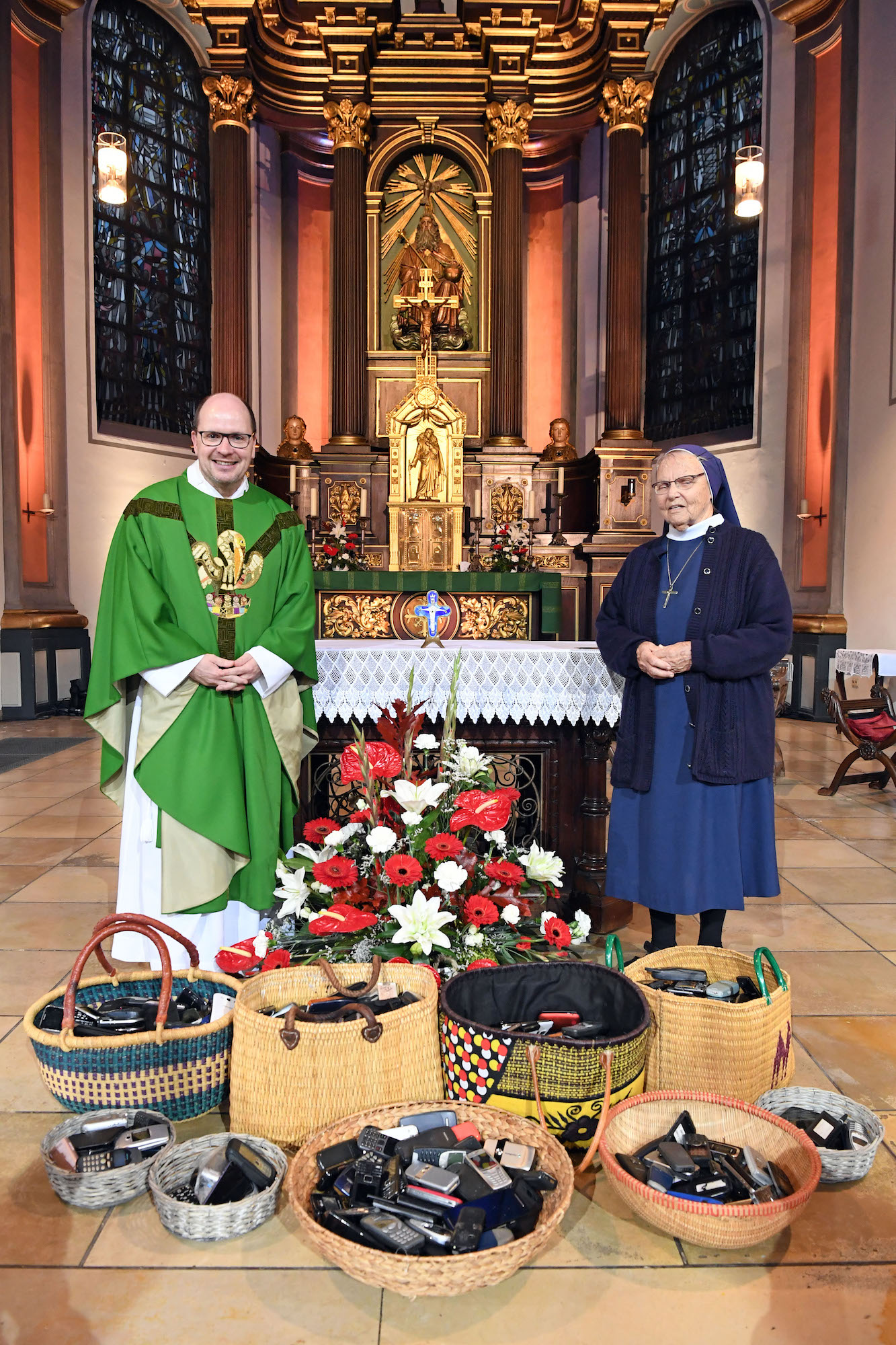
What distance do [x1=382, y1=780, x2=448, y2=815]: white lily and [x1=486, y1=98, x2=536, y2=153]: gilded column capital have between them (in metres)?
11.6

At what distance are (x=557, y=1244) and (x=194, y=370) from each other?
1248 cm

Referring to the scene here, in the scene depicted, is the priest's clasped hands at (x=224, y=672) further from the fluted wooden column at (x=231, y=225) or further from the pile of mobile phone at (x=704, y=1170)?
the fluted wooden column at (x=231, y=225)

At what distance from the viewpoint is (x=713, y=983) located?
2441 mm

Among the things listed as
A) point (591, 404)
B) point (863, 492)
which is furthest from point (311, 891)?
point (591, 404)

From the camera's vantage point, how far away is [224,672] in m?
2.86

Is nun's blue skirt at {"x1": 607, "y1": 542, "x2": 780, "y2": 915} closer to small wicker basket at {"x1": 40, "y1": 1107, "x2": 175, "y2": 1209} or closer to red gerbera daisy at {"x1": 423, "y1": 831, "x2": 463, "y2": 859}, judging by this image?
red gerbera daisy at {"x1": 423, "y1": 831, "x2": 463, "y2": 859}

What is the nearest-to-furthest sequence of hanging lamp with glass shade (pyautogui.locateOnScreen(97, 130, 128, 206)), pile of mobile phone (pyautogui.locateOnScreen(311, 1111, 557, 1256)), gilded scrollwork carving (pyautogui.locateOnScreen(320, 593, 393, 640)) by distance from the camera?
1. pile of mobile phone (pyautogui.locateOnScreen(311, 1111, 557, 1256))
2. gilded scrollwork carving (pyautogui.locateOnScreen(320, 593, 393, 640))
3. hanging lamp with glass shade (pyautogui.locateOnScreen(97, 130, 128, 206))

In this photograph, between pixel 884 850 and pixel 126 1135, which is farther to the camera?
pixel 884 850

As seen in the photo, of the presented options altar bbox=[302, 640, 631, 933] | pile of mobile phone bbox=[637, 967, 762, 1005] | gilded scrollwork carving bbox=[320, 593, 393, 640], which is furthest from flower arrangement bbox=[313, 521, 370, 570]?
pile of mobile phone bbox=[637, 967, 762, 1005]

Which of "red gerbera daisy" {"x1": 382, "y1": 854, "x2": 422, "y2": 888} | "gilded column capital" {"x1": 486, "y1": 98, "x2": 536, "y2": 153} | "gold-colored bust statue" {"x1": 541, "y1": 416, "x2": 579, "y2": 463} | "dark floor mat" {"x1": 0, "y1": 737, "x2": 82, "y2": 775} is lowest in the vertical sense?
"dark floor mat" {"x1": 0, "y1": 737, "x2": 82, "y2": 775}

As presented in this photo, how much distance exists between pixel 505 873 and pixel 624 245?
1088 centimetres

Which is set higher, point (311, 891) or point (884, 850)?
point (311, 891)

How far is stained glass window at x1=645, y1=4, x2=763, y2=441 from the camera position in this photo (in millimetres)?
11711

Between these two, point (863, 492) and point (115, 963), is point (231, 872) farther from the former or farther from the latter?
point (863, 492)
